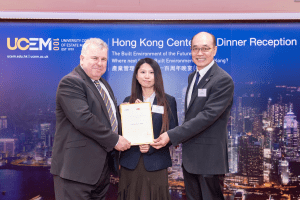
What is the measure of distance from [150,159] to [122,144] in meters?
0.33

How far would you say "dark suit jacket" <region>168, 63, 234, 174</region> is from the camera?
2.26 meters

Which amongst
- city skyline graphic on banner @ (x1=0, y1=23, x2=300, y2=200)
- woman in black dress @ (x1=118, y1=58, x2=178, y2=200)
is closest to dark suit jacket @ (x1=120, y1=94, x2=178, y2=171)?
woman in black dress @ (x1=118, y1=58, x2=178, y2=200)

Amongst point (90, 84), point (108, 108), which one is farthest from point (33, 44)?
point (108, 108)

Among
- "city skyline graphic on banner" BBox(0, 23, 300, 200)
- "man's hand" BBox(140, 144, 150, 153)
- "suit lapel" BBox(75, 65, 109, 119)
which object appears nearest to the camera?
"suit lapel" BBox(75, 65, 109, 119)

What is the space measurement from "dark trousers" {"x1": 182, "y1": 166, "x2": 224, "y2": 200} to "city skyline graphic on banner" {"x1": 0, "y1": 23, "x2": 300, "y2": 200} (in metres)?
1.18

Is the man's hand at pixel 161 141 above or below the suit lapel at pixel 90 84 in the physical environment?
below

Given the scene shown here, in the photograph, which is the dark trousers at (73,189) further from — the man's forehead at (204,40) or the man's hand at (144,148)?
the man's forehead at (204,40)

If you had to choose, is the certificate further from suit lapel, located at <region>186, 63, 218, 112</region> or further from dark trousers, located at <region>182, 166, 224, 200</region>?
dark trousers, located at <region>182, 166, 224, 200</region>

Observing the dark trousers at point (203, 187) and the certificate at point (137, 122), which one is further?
the certificate at point (137, 122)

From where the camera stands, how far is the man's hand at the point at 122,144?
2.26 m

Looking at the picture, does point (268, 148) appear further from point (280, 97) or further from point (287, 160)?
point (280, 97)

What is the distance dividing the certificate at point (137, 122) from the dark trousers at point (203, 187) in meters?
0.60

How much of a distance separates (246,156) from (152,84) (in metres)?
2.05

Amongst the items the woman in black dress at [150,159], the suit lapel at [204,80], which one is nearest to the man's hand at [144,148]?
the woman in black dress at [150,159]
